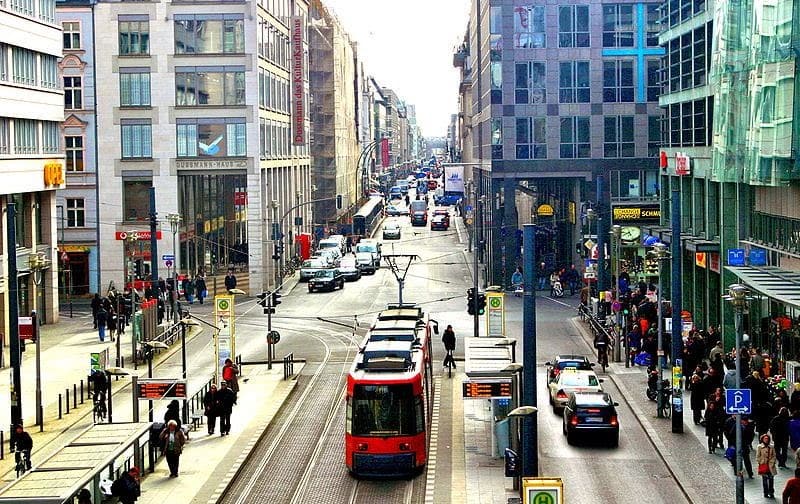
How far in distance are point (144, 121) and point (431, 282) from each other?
20.1m

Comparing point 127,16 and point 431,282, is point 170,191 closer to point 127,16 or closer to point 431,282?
point 127,16

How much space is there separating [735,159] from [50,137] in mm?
33744

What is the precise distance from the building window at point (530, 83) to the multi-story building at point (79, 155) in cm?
2541

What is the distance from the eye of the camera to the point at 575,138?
3169 inches

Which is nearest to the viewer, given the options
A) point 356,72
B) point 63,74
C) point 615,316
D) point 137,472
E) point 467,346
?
point 137,472

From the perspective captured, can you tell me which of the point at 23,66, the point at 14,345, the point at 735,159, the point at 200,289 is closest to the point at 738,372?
the point at 14,345

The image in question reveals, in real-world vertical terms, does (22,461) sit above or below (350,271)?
below

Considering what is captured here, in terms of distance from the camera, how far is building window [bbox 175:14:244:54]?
81188 mm

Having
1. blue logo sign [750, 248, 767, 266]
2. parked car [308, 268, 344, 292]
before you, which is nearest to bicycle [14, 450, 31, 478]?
blue logo sign [750, 248, 767, 266]

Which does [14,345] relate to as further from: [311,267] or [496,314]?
[311,267]

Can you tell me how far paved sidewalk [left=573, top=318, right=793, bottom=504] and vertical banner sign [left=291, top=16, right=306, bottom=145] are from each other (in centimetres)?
6052

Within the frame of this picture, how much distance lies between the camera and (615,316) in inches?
2136

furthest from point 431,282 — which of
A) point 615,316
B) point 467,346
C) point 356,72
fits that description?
point 356,72

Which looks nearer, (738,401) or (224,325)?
(738,401)
